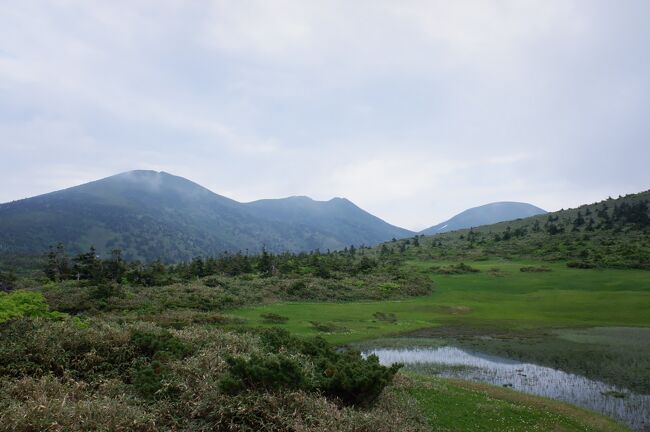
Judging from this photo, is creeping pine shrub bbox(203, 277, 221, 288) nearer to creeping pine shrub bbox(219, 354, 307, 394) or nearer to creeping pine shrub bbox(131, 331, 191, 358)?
creeping pine shrub bbox(131, 331, 191, 358)

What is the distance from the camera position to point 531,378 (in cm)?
2331

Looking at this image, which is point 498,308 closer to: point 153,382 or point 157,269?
point 153,382

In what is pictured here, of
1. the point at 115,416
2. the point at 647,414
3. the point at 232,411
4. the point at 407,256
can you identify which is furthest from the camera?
the point at 407,256

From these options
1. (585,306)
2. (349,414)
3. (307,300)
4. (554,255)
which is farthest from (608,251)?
(349,414)

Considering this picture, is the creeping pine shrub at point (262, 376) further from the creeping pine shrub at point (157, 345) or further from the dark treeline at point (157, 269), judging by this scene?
the dark treeline at point (157, 269)

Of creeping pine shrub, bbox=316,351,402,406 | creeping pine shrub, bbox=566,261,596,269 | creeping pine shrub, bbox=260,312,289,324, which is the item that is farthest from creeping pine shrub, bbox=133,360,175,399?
creeping pine shrub, bbox=566,261,596,269

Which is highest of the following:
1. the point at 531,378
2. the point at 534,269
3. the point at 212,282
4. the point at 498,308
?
the point at 534,269

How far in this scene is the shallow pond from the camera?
18531mm

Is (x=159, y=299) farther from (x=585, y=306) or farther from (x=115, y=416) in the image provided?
(x=585, y=306)

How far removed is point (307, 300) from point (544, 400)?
35.2 meters

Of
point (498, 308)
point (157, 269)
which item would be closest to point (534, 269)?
point (498, 308)

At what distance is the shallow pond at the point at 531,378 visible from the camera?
60.8ft

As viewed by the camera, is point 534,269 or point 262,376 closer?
point 262,376

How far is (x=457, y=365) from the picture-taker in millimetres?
26266
